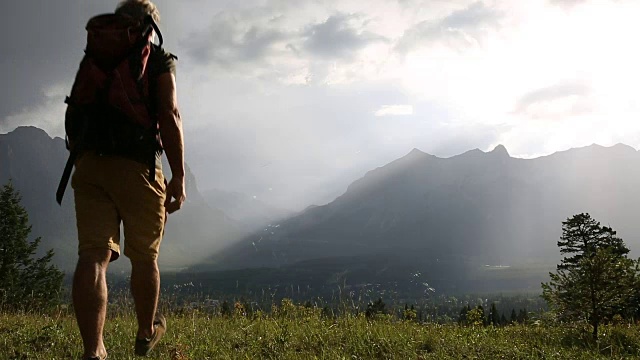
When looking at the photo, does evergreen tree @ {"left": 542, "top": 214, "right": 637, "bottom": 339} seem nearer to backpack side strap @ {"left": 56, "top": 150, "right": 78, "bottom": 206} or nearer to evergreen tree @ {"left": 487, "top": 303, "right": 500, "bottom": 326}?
evergreen tree @ {"left": 487, "top": 303, "right": 500, "bottom": 326}

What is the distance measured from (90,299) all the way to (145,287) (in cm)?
49

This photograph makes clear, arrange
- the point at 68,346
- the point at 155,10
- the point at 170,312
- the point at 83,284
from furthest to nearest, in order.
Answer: the point at 170,312, the point at 68,346, the point at 155,10, the point at 83,284

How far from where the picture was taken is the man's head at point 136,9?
3611 millimetres

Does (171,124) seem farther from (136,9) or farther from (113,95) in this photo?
(136,9)

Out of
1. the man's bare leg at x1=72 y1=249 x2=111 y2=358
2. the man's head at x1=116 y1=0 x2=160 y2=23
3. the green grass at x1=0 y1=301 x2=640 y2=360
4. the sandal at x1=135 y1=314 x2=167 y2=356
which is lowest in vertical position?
the green grass at x1=0 y1=301 x2=640 y2=360

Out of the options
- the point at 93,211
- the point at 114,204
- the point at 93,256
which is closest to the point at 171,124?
the point at 114,204

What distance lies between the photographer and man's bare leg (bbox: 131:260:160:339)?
357cm

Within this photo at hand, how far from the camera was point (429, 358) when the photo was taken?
4523mm

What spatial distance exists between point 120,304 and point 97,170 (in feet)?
16.4

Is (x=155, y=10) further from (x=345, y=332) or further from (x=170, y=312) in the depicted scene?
(x=170, y=312)

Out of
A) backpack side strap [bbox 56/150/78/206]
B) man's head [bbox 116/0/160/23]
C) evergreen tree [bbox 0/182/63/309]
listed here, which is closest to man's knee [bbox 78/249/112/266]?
backpack side strap [bbox 56/150/78/206]

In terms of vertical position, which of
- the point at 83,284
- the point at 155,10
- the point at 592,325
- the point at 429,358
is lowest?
the point at 592,325

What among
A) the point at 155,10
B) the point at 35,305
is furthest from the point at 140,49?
the point at 35,305

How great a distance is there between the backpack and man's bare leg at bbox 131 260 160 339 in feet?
2.23
